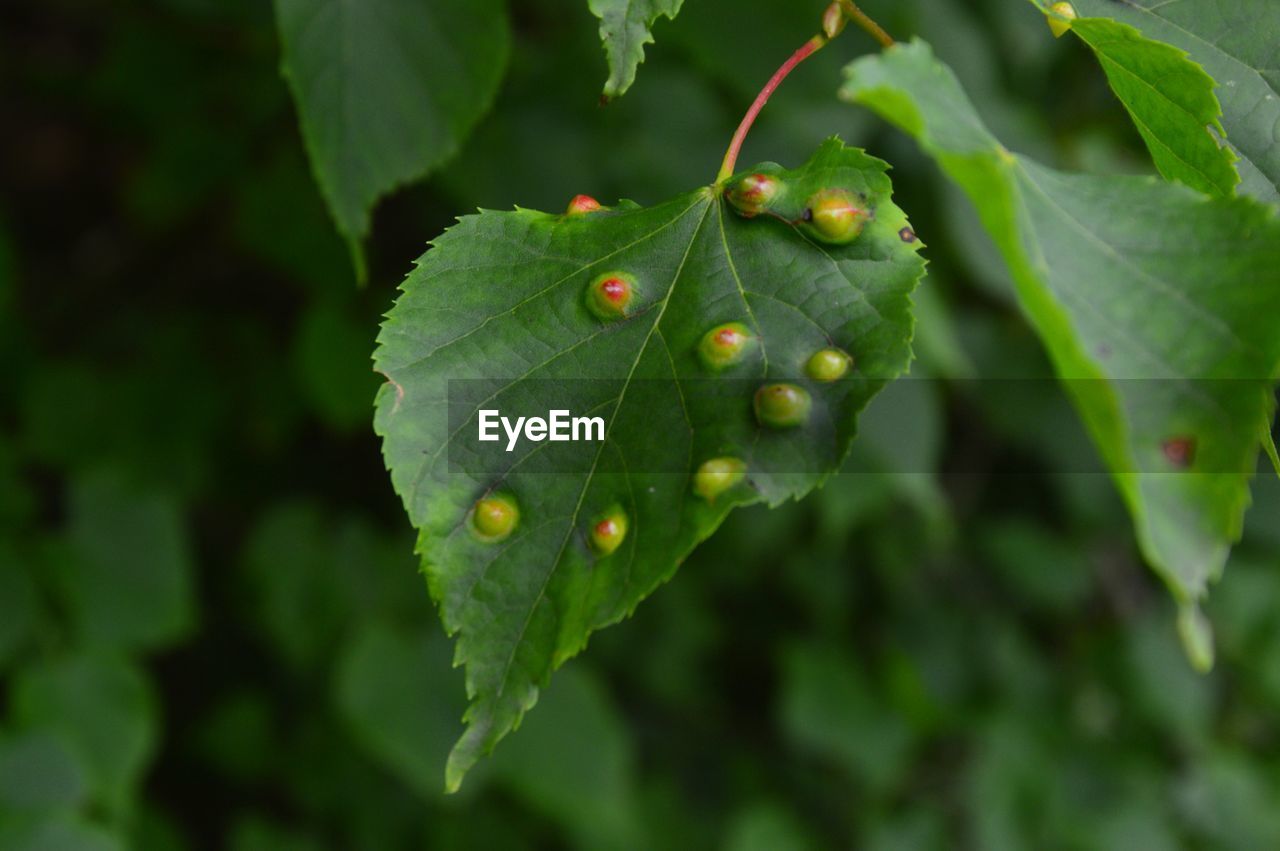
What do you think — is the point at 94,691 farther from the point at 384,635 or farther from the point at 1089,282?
the point at 1089,282

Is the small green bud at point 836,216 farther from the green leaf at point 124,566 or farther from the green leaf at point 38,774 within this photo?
the green leaf at point 124,566

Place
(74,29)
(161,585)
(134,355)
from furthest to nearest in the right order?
1. (74,29)
2. (134,355)
3. (161,585)

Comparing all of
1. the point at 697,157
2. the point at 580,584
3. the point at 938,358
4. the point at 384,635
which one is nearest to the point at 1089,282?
the point at 580,584

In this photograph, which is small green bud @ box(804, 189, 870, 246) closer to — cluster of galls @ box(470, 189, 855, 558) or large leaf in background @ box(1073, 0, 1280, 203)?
cluster of galls @ box(470, 189, 855, 558)

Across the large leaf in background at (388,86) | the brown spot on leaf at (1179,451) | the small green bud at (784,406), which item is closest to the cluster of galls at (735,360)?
the small green bud at (784,406)

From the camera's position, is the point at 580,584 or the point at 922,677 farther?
the point at 922,677

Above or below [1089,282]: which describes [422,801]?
below

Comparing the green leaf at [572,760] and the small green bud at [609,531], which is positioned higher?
the small green bud at [609,531]

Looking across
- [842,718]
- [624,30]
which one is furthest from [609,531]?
[842,718]
